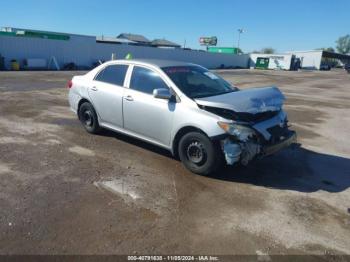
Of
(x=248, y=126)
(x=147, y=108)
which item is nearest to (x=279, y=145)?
(x=248, y=126)

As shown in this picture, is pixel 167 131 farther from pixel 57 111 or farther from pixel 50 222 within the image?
pixel 57 111

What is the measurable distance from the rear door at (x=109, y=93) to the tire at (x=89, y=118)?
22 cm

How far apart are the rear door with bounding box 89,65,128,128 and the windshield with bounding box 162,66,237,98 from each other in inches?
40.6

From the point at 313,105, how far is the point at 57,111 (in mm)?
10066

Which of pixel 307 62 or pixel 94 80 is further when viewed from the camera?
pixel 307 62

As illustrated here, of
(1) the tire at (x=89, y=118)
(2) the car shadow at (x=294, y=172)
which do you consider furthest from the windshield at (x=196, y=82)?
(1) the tire at (x=89, y=118)

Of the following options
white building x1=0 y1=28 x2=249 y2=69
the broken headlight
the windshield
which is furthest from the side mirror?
white building x1=0 y1=28 x2=249 y2=69

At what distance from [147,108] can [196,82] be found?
0.97 metres

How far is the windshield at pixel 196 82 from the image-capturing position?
213 inches

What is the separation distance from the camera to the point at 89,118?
7.03 metres

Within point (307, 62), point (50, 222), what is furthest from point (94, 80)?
point (307, 62)

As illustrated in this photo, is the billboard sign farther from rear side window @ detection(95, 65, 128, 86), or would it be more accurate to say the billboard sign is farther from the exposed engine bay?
the exposed engine bay

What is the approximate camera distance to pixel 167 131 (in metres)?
5.35

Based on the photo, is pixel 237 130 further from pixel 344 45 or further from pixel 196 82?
pixel 344 45
